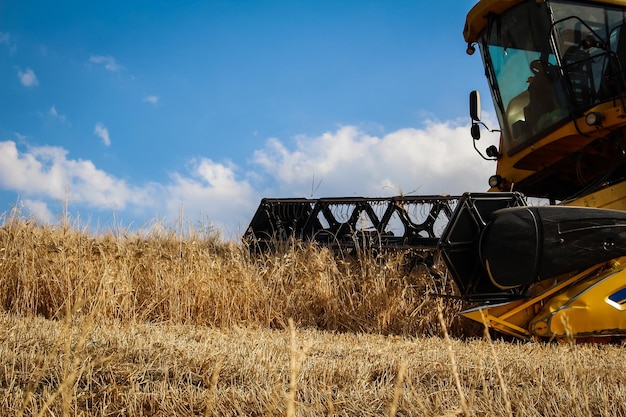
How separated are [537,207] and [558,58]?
182 cm

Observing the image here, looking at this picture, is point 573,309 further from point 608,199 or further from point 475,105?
point 475,105

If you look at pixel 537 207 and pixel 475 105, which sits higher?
pixel 475 105

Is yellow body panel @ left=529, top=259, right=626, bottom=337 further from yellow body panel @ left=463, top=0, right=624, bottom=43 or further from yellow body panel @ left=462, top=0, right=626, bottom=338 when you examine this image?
yellow body panel @ left=463, top=0, right=624, bottom=43

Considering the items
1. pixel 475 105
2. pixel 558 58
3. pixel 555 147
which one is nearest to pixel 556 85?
pixel 558 58

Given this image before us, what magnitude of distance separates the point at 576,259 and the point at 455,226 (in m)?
0.91

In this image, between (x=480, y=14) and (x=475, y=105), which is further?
(x=475, y=105)

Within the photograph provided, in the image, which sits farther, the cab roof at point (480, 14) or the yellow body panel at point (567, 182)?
the cab roof at point (480, 14)

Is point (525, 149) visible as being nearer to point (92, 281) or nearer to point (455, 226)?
point (455, 226)

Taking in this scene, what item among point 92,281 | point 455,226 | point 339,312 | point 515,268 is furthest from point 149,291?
point 515,268

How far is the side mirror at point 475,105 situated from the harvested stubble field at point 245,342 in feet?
6.64

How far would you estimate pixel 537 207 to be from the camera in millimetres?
4422

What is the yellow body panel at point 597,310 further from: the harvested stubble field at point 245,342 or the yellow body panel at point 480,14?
the yellow body panel at point 480,14

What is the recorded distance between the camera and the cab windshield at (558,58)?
535 centimetres

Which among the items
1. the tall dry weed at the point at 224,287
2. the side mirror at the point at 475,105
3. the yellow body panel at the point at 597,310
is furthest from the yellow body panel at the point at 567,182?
the tall dry weed at the point at 224,287
